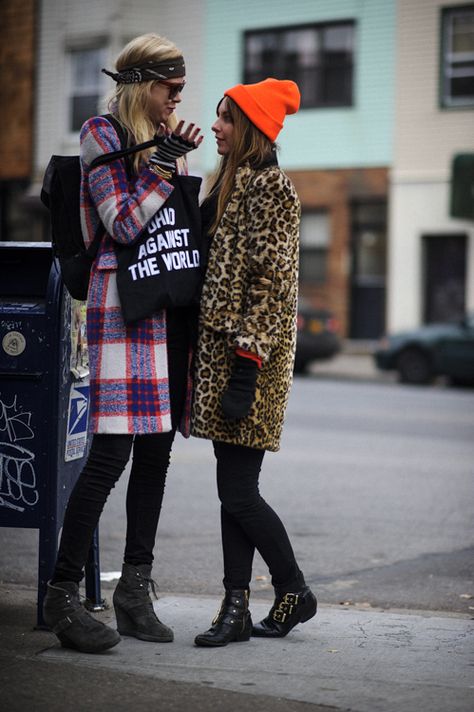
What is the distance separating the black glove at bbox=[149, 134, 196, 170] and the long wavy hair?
0.66 ft

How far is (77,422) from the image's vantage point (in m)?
4.41

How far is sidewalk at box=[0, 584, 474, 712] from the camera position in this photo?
3.43 m

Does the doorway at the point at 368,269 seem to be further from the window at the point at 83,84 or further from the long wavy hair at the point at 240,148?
the long wavy hair at the point at 240,148

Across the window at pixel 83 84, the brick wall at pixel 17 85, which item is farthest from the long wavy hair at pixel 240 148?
the brick wall at pixel 17 85

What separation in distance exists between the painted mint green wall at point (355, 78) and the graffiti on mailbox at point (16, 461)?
19.7 meters

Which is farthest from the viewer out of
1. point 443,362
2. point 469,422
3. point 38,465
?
point 443,362

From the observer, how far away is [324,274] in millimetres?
24062

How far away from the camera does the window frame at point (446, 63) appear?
73.6 ft

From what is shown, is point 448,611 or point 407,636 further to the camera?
point 448,611

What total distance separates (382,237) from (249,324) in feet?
66.2

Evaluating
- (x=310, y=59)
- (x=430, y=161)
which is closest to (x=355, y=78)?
(x=310, y=59)

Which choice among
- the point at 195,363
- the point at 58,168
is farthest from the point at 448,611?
the point at 58,168

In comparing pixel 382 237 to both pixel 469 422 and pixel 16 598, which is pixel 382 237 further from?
pixel 16 598

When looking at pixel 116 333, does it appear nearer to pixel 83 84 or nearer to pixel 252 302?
pixel 252 302
